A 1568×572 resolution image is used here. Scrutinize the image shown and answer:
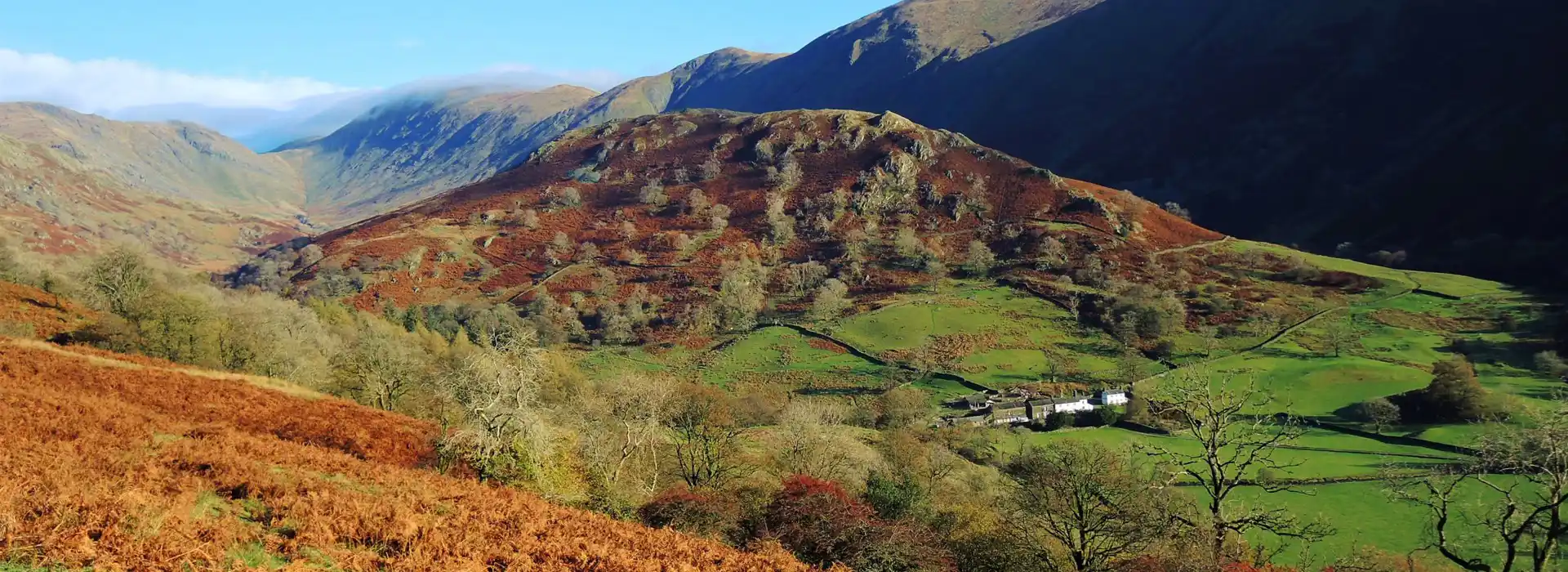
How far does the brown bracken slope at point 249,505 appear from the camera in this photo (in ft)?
35.5

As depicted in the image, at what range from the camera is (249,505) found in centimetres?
1455

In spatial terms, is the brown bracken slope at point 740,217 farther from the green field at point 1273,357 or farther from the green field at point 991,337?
the green field at point 1273,357

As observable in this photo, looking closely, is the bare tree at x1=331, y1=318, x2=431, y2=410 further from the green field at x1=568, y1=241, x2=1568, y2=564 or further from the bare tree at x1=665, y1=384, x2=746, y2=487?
the green field at x1=568, y1=241, x2=1568, y2=564

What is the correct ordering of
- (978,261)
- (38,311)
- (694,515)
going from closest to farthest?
1. (694,515)
2. (38,311)
3. (978,261)

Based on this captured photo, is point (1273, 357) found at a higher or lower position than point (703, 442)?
lower

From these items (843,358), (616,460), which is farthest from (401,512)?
(843,358)

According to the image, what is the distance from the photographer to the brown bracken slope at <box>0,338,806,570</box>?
1083 cm

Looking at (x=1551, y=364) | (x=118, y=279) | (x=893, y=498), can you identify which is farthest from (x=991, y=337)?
(x=118, y=279)

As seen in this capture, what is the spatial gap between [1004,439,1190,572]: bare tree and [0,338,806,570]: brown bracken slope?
1471 centimetres

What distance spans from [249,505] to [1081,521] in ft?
82.2

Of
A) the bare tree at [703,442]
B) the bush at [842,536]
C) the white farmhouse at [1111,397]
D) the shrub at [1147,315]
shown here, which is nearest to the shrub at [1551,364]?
the shrub at [1147,315]

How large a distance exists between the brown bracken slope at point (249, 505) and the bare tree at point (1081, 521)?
14.7 m

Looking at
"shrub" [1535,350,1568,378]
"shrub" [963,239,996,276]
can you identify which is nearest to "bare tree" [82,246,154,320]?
"shrub" [963,239,996,276]

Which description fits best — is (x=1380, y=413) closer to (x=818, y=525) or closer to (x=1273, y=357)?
(x=1273, y=357)
